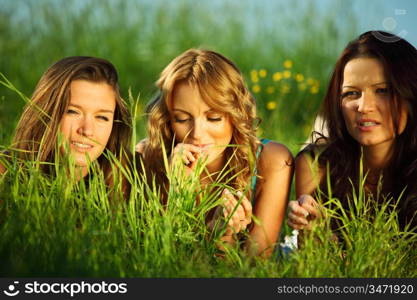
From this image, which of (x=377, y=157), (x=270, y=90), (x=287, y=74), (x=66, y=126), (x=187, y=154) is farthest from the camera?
(x=287, y=74)

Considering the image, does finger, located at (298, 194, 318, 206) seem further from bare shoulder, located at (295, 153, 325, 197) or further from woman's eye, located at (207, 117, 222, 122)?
woman's eye, located at (207, 117, 222, 122)

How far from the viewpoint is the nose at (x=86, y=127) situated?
2.60 meters

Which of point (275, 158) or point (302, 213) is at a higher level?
point (275, 158)

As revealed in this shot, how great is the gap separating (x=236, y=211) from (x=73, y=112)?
0.85m

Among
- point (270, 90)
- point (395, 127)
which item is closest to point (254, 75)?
point (270, 90)

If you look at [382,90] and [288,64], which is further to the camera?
[288,64]

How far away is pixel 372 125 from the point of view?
2.67 m

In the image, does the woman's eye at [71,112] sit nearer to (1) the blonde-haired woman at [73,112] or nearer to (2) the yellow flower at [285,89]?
(1) the blonde-haired woman at [73,112]

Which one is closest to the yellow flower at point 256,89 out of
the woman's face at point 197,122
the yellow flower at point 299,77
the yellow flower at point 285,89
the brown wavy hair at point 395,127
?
the yellow flower at point 285,89

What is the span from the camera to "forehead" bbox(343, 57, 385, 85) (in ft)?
8.91

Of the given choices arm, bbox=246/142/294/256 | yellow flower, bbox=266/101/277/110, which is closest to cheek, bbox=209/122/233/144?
arm, bbox=246/142/294/256

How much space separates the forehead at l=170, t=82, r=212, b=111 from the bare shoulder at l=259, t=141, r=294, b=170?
38 cm

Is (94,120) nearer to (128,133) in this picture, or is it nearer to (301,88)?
(128,133)

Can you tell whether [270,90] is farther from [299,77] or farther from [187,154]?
[187,154]
